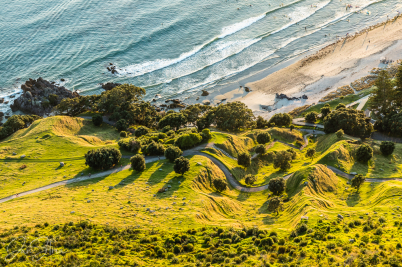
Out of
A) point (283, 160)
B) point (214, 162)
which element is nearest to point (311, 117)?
point (283, 160)

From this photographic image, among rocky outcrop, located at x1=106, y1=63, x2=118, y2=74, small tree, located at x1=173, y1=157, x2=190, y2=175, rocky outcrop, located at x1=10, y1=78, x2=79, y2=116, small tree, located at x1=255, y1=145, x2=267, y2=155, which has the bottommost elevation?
small tree, located at x1=255, y1=145, x2=267, y2=155

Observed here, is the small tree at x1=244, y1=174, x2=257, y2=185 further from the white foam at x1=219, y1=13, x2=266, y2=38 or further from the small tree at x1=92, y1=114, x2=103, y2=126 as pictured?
the white foam at x1=219, y1=13, x2=266, y2=38

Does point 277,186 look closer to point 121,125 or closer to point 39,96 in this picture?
point 121,125

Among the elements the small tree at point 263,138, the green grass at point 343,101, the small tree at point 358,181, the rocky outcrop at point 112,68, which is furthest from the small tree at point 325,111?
the rocky outcrop at point 112,68

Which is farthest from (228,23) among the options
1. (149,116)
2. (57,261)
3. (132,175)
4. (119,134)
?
(57,261)

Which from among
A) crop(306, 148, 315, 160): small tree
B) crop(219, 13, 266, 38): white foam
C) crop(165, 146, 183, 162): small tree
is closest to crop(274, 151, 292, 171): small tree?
crop(306, 148, 315, 160): small tree

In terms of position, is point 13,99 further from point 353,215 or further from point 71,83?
point 353,215
